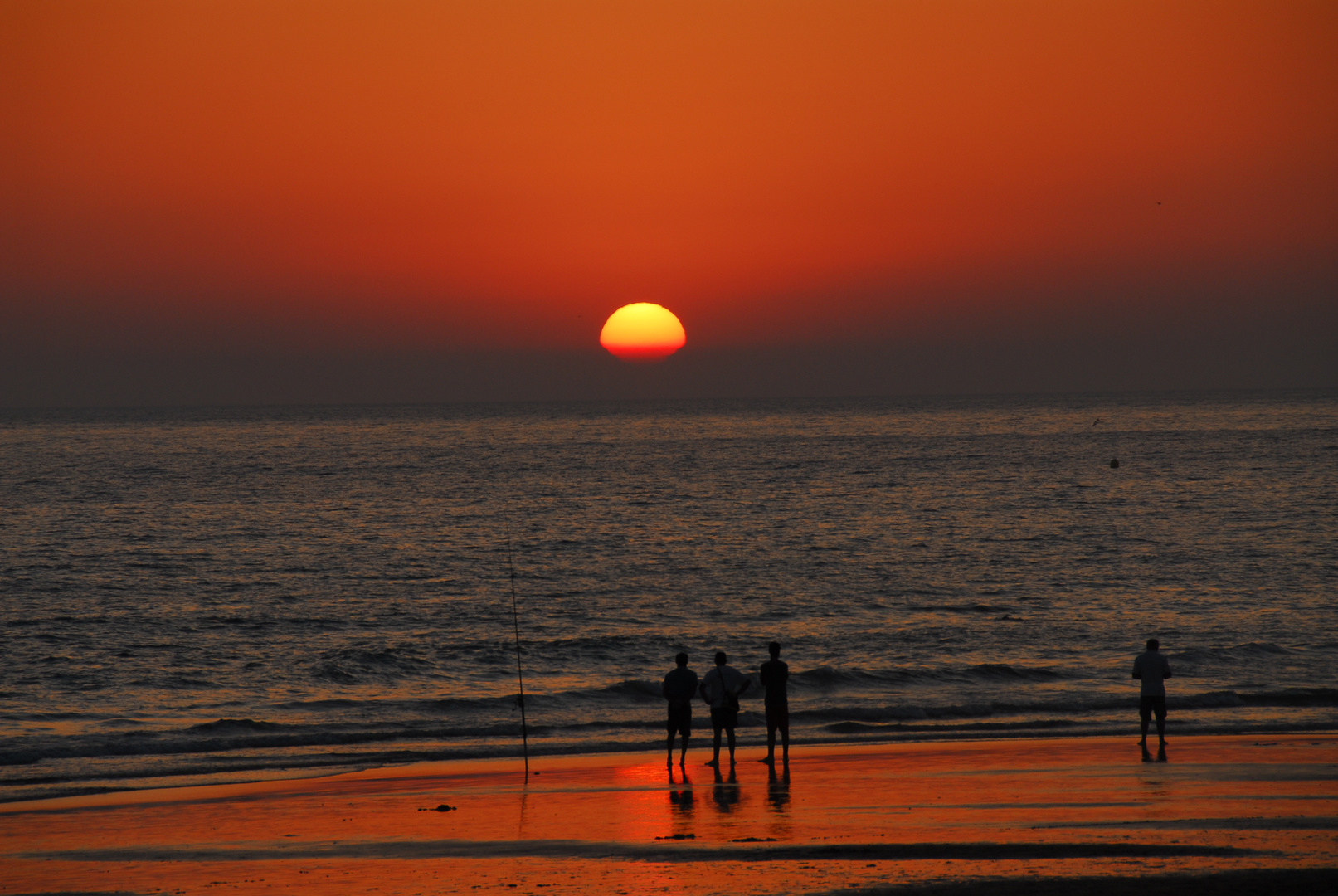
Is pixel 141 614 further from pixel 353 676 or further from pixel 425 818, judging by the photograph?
pixel 425 818

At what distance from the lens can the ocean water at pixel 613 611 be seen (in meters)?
18.9

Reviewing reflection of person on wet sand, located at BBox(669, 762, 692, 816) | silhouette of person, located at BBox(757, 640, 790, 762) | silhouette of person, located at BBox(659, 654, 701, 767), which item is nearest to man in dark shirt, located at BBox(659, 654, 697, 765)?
silhouette of person, located at BBox(659, 654, 701, 767)

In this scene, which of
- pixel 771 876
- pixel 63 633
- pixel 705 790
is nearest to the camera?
pixel 771 876

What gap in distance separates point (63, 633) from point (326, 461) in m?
78.8

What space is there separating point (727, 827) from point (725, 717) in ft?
9.63

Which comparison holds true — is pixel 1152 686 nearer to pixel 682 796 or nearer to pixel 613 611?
pixel 682 796

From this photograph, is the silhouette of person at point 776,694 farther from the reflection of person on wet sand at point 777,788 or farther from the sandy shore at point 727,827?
the sandy shore at point 727,827

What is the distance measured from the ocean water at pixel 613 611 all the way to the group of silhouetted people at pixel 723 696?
246 cm

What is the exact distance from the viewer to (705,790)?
13281mm

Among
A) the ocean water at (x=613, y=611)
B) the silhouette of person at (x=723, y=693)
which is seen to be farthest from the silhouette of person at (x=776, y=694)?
the ocean water at (x=613, y=611)

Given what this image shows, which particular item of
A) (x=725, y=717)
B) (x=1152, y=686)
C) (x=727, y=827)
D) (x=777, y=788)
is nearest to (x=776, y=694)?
(x=725, y=717)

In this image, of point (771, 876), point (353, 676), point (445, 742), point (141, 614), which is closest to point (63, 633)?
point (141, 614)

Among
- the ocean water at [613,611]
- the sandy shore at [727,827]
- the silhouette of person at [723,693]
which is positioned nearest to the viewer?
the sandy shore at [727,827]

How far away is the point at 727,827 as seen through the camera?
11367mm
